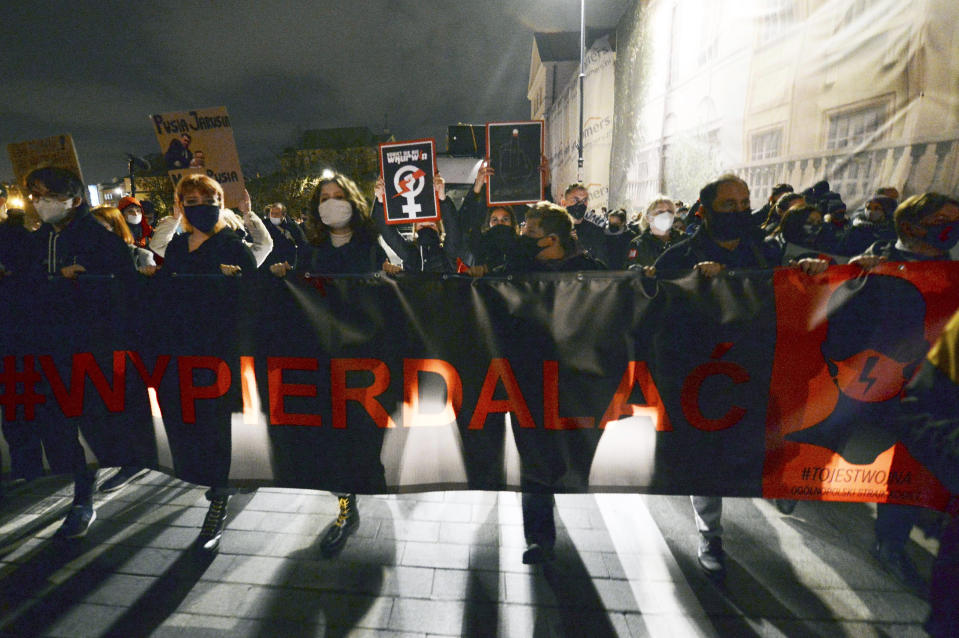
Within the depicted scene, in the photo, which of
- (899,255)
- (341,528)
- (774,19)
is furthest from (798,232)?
(774,19)

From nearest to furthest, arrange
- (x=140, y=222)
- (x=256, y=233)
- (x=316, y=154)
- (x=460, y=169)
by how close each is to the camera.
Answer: (x=256, y=233), (x=140, y=222), (x=460, y=169), (x=316, y=154)

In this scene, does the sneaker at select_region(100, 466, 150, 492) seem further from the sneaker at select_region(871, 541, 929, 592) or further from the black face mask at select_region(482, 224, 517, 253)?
the sneaker at select_region(871, 541, 929, 592)

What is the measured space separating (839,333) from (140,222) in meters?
9.06

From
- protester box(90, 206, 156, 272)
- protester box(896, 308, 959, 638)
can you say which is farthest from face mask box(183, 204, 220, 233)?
protester box(896, 308, 959, 638)

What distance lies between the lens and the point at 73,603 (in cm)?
251

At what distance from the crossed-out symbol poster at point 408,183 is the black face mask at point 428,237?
1455 mm

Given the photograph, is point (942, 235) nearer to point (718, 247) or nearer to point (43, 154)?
point (718, 247)

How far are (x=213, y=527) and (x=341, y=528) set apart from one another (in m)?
0.81

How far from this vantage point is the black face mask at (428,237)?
702 centimetres

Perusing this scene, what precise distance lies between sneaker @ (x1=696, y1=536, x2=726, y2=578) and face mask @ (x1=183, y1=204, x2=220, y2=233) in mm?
3727

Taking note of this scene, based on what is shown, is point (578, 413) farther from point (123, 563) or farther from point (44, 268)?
point (44, 268)

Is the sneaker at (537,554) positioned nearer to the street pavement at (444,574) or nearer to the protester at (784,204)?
the street pavement at (444,574)

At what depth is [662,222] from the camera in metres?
5.86

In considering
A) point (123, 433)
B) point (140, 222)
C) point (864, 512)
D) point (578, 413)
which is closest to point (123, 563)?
point (123, 433)
